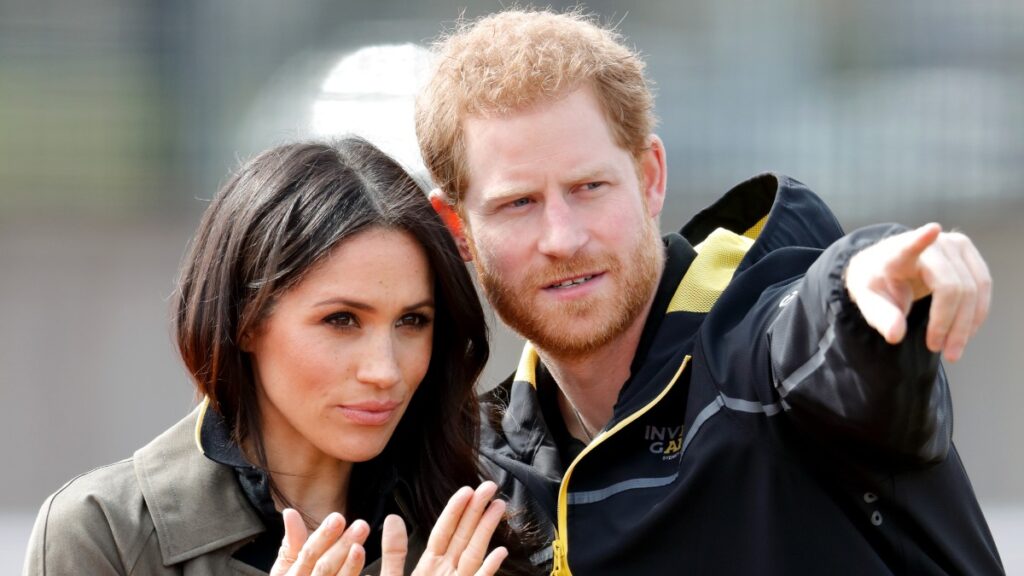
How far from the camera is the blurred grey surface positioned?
16.2ft

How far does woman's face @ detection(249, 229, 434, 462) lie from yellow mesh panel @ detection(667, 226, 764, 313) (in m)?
0.45

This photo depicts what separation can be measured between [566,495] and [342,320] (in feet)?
1.54

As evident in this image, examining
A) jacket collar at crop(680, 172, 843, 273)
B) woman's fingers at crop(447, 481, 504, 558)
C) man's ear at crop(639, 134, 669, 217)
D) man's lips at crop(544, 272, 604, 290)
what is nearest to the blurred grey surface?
jacket collar at crop(680, 172, 843, 273)

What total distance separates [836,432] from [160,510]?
3.27 feet

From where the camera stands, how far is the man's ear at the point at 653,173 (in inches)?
100

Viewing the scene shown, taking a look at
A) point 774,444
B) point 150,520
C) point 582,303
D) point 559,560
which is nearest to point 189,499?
point 150,520

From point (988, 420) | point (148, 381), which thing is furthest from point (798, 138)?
point (148, 381)

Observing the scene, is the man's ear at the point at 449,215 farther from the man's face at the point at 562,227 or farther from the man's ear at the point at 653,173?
the man's ear at the point at 653,173

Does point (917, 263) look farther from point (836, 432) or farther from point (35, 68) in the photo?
point (35, 68)

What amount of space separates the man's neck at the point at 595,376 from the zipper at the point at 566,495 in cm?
23

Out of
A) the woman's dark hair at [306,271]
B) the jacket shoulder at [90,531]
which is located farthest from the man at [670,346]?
the jacket shoulder at [90,531]

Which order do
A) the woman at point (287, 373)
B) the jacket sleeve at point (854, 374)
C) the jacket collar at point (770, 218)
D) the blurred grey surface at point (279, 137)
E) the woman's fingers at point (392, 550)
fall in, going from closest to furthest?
the jacket sleeve at point (854, 374)
the woman's fingers at point (392, 550)
the woman at point (287, 373)
the jacket collar at point (770, 218)
the blurred grey surface at point (279, 137)

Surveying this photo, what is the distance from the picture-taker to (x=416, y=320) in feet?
7.37

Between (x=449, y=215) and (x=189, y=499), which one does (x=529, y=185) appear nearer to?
(x=449, y=215)
